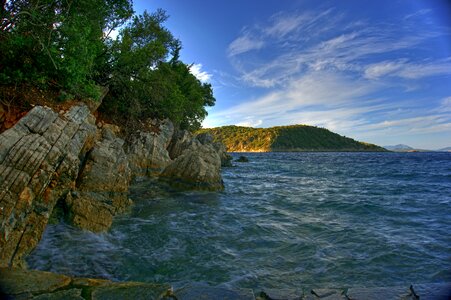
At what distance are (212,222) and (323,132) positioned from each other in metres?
184

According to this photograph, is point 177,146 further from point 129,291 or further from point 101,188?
point 129,291

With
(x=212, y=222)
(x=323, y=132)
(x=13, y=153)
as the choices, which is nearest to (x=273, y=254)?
(x=212, y=222)

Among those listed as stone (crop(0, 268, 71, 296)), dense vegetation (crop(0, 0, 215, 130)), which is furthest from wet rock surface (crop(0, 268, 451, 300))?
dense vegetation (crop(0, 0, 215, 130))

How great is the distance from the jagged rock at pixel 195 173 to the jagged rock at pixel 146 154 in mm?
1449

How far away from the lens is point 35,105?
29.6 ft

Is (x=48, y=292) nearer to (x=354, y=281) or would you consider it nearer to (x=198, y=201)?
(x=354, y=281)

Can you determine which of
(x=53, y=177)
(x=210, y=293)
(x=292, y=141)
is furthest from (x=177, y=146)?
(x=292, y=141)

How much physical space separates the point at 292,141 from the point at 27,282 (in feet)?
551

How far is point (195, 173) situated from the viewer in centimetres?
1839

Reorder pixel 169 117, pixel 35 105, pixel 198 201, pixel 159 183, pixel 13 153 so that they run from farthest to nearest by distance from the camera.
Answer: pixel 169 117, pixel 159 183, pixel 198 201, pixel 35 105, pixel 13 153

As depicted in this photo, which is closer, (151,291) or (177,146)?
(151,291)

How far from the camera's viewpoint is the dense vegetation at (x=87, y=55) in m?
9.85

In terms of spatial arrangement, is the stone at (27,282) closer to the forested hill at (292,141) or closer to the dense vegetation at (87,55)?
the dense vegetation at (87,55)

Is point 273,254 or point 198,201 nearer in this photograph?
point 273,254
